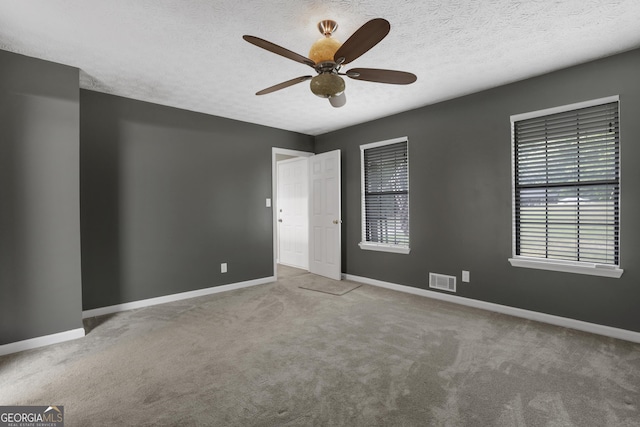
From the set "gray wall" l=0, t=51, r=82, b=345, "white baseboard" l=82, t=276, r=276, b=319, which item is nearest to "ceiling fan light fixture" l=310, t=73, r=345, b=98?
"gray wall" l=0, t=51, r=82, b=345

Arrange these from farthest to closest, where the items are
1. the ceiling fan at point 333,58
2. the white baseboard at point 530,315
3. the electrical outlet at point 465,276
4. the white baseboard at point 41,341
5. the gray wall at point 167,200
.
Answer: the electrical outlet at point 465,276 < the gray wall at point 167,200 < the white baseboard at point 530,315 < the white baseboard at point 41,341 < the ceiling fan at point 333,58

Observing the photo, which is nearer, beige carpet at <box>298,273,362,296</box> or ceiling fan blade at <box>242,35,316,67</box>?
ceiling fan blade at <box>242,35,316,67</box>

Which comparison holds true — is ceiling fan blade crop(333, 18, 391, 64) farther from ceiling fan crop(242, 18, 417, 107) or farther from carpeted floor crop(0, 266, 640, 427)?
carpeted floor crop(0, 266, 640, 427)

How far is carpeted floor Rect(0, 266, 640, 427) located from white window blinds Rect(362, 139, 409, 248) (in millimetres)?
1471

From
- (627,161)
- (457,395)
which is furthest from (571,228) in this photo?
(457,395)

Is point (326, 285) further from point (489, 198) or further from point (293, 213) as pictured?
point (489, 198)

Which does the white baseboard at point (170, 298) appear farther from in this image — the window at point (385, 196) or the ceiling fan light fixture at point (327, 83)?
the ceiling fan light fixture at point (327, 83)

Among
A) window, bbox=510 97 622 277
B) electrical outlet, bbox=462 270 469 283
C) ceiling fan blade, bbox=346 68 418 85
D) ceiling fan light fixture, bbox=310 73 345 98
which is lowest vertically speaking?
electrical outlet, bbox=462 270 469 283

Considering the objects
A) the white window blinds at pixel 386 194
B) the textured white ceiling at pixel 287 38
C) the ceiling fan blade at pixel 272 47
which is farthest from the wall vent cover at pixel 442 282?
the ceiling fan blade at pixel 272 47

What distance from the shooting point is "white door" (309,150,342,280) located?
5027 millimetres

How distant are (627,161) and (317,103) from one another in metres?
3.13

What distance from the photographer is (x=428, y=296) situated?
13.3 feet

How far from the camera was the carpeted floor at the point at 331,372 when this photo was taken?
179 cm

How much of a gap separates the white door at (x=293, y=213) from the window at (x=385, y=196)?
138 cm
